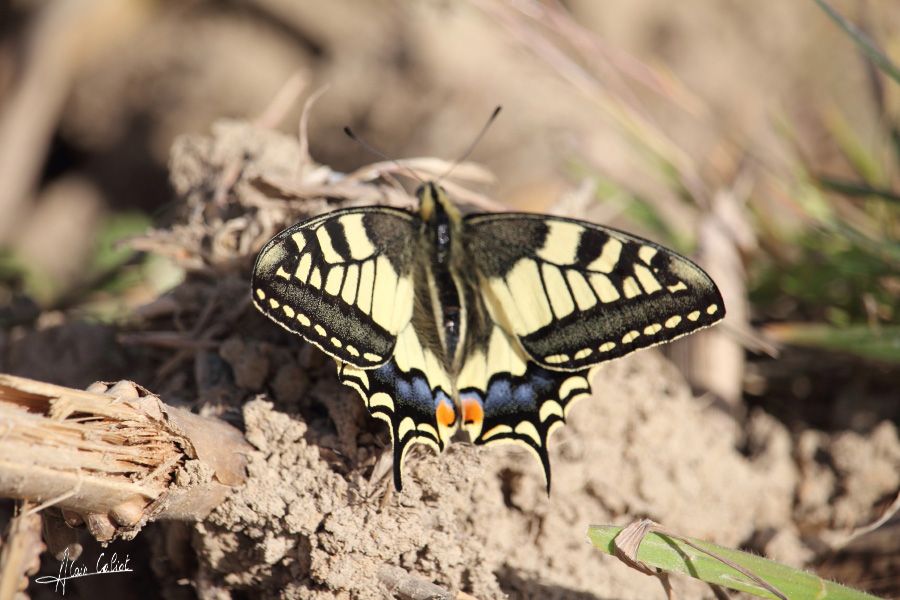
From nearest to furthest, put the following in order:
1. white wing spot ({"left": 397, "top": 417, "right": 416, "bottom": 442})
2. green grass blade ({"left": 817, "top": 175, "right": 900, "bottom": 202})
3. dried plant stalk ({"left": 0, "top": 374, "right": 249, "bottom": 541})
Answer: dried plant stalk ({"left": 0, "top": 374, "right": 249, "bottom": 541}) → white wing spot ({"left": 397, "top": 417, "right": 416, "bottom": 442}) → green grass blade ({"left": 817, "top": 175, "right": 900, "bottom": 202})

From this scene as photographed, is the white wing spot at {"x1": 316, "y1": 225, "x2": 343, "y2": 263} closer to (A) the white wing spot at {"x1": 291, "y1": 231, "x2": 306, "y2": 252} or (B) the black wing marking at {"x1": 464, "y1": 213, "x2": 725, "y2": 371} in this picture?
(A) the white wing spot at {"x1": 291, "y1": 231, "x2": 306, "y2": 252}

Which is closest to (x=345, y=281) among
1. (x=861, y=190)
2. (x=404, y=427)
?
(x=404, y=427)

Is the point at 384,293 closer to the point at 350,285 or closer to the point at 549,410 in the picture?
the point at 350,285

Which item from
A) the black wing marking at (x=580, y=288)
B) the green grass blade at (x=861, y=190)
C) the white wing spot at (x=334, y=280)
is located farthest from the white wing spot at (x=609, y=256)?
the green grass blade at (x=861, y=190)
